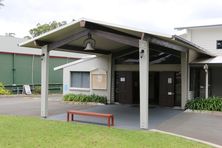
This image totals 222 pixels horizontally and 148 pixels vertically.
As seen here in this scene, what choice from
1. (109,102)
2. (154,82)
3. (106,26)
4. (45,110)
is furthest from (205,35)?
(45,110)

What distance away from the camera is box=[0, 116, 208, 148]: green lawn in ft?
26.3

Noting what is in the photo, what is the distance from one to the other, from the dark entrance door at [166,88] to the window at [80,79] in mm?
5170

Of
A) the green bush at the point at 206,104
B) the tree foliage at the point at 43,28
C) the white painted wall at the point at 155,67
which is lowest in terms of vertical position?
the green bush at the point at 206,104

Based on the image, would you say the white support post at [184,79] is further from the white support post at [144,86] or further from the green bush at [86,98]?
the white support post at [144,86]

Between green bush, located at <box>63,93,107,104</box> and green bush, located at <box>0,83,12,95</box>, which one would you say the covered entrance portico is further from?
green bush, located at <box>0,83,12,95</box>

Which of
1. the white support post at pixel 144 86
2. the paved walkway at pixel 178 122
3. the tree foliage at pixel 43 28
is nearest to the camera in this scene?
the paved walkway at pixel 178 122

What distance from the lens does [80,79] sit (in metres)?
20.3

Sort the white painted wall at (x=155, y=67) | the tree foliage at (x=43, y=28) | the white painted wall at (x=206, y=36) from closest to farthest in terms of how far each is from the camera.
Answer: the white painted wall at (x=155, y=67), the white painted wall at (x=206, y=36), the tree foliage at (x=43, y=28)

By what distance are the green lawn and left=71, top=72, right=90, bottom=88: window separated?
9374 mm

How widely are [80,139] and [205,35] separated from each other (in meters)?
14.7

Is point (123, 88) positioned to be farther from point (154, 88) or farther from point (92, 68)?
point (154, 88)

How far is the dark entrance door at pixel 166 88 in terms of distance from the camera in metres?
17.3

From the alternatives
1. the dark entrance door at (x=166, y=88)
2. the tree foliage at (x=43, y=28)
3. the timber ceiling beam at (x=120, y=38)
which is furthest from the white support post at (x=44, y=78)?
the tree foliage at (x=43, y=28)

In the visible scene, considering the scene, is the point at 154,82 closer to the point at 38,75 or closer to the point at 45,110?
the point at 45,110
